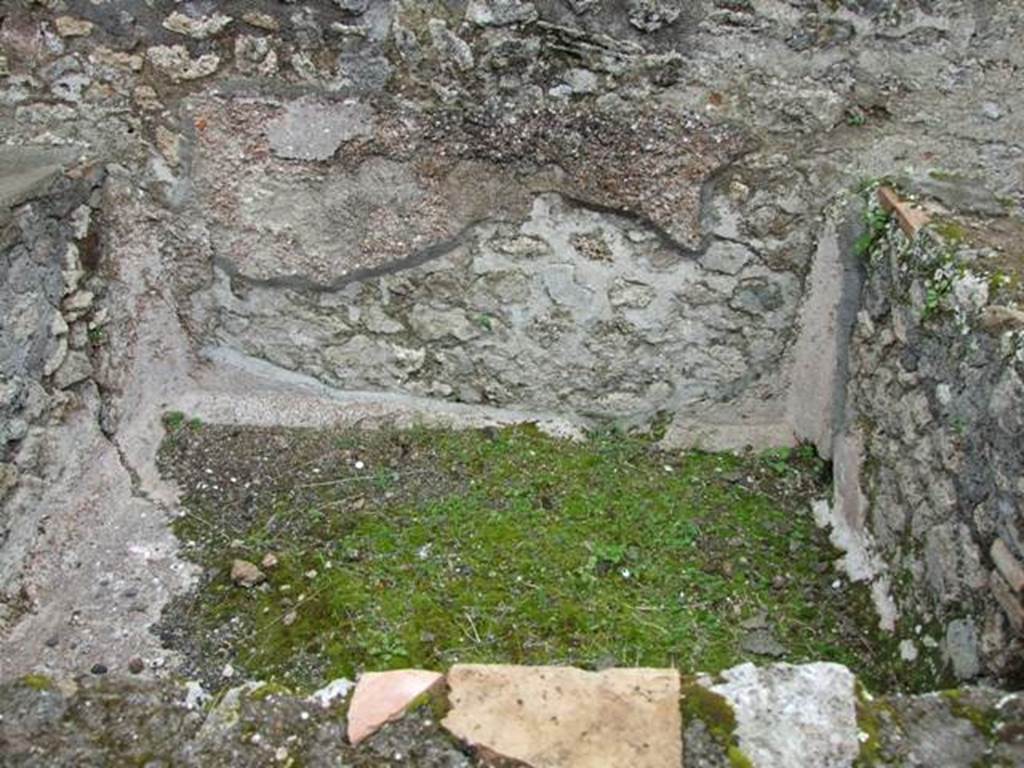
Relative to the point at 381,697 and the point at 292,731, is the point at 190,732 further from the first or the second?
the point at 381,697

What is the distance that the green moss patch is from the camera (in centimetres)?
263

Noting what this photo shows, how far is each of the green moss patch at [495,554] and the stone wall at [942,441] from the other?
0.19 metres

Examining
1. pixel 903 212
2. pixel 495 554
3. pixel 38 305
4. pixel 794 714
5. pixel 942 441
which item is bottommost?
pixel 495 554

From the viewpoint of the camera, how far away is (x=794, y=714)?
160 cm

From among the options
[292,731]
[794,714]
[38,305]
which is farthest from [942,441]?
[38,305]

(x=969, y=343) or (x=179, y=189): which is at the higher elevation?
(x=969, y=343)

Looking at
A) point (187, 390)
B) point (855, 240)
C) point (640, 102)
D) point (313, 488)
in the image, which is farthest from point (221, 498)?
point (855, 240)

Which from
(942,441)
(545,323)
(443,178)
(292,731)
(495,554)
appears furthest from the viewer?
(545,323)

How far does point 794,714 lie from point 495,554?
4.58 feet

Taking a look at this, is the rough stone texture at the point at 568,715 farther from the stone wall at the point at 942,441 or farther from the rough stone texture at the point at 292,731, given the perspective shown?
the stone wall at the point at 942,441

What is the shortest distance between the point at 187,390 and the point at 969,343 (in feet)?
7.93

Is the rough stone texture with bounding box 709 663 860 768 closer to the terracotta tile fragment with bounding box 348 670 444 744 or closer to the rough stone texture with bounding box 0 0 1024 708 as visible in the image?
the terracotta tile fragment with bounding box 348 670 444 744

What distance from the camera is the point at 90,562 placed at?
291 centimetres

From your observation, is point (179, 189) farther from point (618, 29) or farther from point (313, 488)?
point (618, 29)
